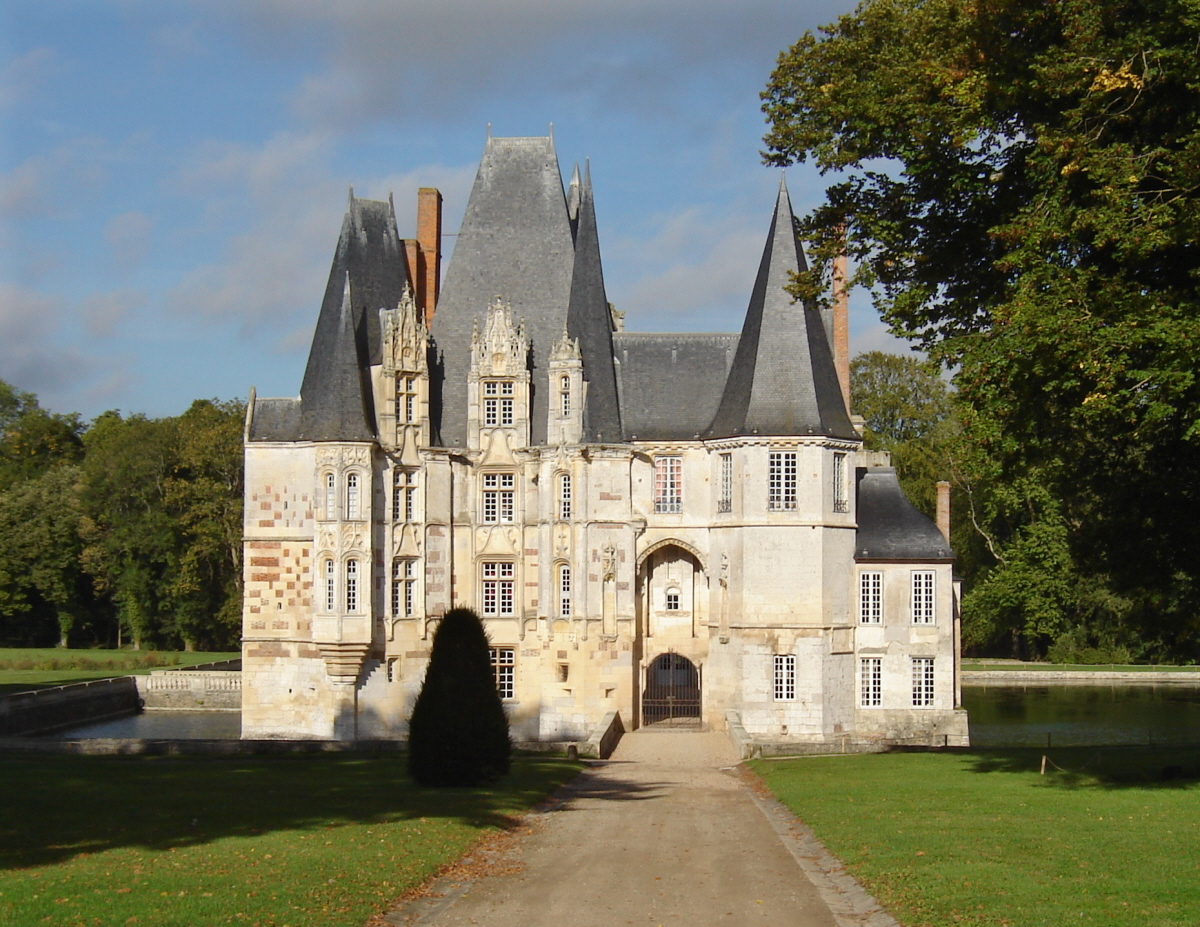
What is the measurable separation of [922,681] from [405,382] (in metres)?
16.5

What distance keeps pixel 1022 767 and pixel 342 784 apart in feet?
42.4

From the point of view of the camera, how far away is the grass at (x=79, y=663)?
5916 cm

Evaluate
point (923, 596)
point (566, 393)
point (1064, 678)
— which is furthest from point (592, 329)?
point (1064, 678)

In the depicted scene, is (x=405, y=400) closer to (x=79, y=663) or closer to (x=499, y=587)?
(x=499, y=587)

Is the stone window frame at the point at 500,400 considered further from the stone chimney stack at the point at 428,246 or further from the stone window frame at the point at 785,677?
the stone window frame at the point at 785,677

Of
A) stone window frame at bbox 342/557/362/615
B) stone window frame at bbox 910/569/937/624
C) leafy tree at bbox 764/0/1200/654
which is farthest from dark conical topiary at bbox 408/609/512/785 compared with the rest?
stone window frame at bbox 910/569/937/624

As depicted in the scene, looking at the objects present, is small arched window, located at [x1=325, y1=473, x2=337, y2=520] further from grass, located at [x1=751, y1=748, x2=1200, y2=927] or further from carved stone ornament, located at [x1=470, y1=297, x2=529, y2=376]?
grass, located at [x1=751, y1=748, x2=1200, y2=927]

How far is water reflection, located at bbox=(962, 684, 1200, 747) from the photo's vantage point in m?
41.2

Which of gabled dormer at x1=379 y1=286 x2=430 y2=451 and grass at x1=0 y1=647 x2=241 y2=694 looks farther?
grass at x1=0 y1=647 x2=241 y2=694

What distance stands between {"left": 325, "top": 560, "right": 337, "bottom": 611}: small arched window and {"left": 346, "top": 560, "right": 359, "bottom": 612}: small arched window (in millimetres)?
357

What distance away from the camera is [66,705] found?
4862cm

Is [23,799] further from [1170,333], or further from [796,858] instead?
[1170,333]

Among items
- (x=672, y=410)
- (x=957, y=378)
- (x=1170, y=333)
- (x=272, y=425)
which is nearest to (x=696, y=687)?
(x=672, y=410)

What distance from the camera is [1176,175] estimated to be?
59.5ft
